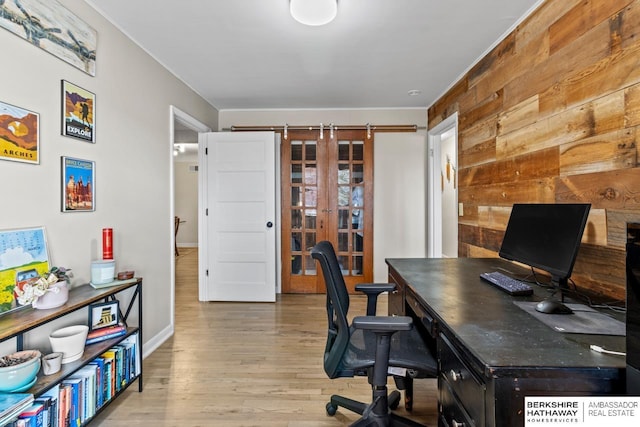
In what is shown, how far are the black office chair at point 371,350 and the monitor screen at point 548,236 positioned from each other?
69 cm

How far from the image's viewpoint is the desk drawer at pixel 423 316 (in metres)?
1.26

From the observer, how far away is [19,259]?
145 cm

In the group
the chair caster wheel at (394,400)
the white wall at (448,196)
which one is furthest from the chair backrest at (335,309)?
the white wall at (448,196)

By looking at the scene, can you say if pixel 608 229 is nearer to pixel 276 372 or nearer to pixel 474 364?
pixel 474 364

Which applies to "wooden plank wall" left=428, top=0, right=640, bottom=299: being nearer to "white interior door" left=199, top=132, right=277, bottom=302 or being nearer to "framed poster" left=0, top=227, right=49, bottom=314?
"white interior door" left=199, top=132, right=277, bottom=302

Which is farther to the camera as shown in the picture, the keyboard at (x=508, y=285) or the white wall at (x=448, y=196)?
the white wall at (x=448, y=196)

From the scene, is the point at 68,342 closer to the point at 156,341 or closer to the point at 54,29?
the point at 156,341

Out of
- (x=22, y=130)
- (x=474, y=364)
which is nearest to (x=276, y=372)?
(x=474, y=364)

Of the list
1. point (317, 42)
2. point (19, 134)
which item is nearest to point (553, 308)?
point (317, 42)

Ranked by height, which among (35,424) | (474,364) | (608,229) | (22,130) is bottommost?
(35,424)

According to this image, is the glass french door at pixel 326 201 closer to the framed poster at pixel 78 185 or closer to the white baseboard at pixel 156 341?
the white baseboard at pixel 156 341

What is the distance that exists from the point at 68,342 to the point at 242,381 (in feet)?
3.58

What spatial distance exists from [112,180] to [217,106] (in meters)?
2.15

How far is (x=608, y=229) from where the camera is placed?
1.41m
